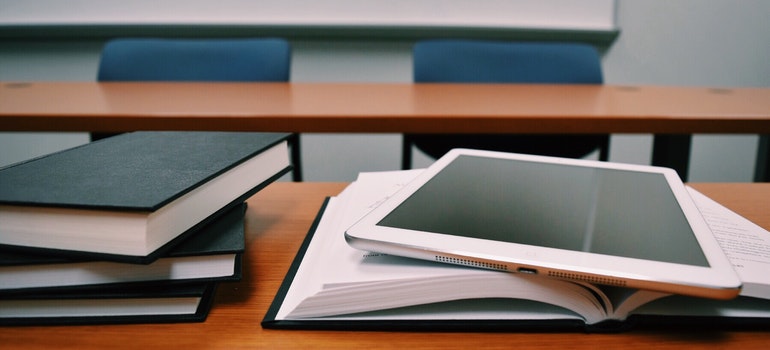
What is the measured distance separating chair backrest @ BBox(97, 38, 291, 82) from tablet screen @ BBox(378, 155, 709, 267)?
1.13 meters

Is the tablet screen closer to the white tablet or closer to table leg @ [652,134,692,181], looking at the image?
the white tablet

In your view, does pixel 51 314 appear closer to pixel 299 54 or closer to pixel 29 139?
pixel 299 54

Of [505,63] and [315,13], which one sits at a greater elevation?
[315,13]

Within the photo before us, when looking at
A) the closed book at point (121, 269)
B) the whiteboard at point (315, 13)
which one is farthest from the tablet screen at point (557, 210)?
the whiteboard at point (315, 13)

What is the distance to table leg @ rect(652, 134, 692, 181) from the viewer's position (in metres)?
1.02

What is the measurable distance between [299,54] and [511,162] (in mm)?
1770

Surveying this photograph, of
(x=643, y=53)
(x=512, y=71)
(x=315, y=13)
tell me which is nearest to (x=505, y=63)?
(x=512, y=71)

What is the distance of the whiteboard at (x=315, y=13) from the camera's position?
1976 millimetres

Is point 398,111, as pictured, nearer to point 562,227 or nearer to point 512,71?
point 562,227

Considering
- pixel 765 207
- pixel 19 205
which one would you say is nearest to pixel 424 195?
pixel 19 205

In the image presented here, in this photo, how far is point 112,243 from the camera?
0.29 m

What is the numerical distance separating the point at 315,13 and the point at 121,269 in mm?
1834

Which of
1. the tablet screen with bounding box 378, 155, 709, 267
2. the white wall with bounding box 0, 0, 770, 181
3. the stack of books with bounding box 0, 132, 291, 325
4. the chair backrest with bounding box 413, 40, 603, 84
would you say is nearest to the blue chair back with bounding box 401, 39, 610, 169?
the chair backrest with bounding box 413, 40, 603, 84

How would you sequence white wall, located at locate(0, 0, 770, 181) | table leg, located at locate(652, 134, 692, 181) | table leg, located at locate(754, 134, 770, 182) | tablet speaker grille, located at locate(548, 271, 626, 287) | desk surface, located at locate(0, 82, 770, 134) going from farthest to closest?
white wall, located at locate(0, 0, 770, 181)
table leg, located at locate(754, 134, 770, 182)
table leg, located at locate(652, 134, 692, 181)
desk surface, located at locate(0, 82, 770, 134)
tablet speaker grille, located at locate(548, 271, 626, 287)
